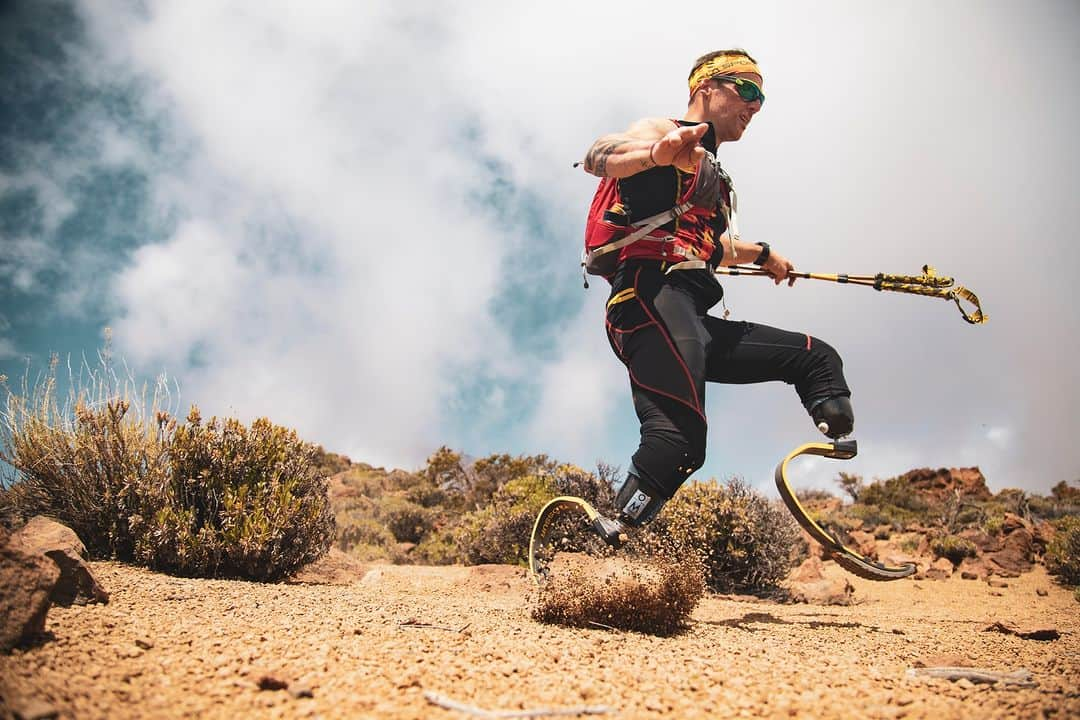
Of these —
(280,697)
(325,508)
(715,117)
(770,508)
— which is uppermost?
(715,117)

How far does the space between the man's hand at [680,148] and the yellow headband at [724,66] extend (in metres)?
Answer: 0.76

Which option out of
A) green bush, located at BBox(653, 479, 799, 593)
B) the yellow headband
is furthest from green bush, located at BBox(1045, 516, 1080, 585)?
the yellow headband

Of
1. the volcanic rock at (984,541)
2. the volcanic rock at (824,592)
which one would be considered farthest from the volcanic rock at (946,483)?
the volcanic rock at (824,592)

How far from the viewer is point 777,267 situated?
407cm

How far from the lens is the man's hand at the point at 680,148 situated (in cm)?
274

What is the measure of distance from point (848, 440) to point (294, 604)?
293 cm

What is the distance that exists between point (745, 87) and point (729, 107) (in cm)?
12

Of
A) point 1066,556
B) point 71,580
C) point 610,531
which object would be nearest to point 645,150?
point 610,531

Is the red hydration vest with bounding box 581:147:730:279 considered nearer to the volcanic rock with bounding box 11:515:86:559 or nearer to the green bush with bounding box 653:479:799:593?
the volcanic rock with bounding box 11:515:86:559

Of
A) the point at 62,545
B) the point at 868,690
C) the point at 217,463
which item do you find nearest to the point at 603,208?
the point at 868,690

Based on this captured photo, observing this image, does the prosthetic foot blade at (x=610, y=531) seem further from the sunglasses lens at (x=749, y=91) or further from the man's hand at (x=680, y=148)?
the sunglasses lens at (x=749, y=91)

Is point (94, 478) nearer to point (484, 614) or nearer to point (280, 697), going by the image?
point (484, 614)

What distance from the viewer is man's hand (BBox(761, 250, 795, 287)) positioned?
13.3 feet

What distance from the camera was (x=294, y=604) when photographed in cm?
332
